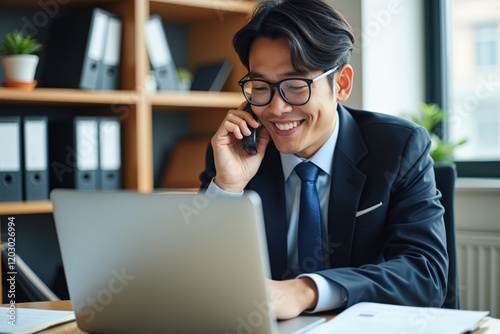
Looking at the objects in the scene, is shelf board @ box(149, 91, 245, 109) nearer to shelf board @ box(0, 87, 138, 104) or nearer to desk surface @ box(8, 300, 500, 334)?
shelf board @ box(0, 87, 138, 104)

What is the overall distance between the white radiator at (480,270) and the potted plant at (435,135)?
322mm

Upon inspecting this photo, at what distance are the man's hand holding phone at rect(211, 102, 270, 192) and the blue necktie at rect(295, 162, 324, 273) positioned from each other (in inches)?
6.7

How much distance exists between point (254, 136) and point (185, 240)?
2.95ft

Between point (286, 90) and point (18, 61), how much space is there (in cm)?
129

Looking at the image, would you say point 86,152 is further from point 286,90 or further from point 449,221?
point 449,221

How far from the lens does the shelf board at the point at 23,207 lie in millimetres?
2445

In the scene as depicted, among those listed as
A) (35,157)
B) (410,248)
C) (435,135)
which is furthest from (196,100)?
(410,248)

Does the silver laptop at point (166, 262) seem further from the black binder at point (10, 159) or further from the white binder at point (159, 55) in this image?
the white binder at point (159, 55)

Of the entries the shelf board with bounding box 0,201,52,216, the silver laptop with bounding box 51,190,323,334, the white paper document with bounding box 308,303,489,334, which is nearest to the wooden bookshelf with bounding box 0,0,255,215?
the shelf board with bounding box 0,201,52,216

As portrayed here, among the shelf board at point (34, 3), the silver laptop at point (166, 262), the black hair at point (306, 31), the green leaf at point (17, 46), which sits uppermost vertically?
the shelf board at point (34, 3)

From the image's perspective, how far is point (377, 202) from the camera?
1.62m

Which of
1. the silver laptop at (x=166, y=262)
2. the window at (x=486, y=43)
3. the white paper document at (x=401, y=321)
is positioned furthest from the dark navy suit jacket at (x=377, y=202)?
the window at (x=486, y=43)

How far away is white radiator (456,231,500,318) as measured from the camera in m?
2.44

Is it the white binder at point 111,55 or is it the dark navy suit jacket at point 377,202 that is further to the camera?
the white binder at point 111,55
